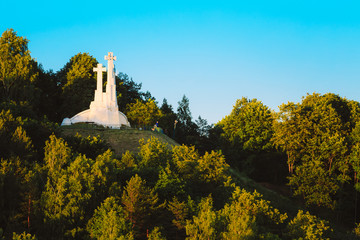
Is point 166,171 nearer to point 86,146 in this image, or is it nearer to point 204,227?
point 204,227

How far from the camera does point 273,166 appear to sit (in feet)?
217

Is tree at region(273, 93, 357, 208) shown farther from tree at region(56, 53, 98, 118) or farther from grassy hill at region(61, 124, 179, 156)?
tree at region(56, 53, 98, 118)

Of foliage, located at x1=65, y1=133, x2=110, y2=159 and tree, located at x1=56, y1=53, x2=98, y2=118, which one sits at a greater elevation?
tree, located at x1=56, y1=53, x2=98, y2=118

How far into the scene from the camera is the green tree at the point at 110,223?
2619 cm

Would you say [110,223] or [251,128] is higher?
[251,128]

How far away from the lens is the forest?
1134 inches

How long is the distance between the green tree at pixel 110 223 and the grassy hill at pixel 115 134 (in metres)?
23.0

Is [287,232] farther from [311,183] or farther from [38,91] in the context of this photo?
[38,91]

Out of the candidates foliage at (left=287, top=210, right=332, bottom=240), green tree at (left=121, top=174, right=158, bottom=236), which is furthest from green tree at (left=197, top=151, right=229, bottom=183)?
green tree at (left=121, top=174, right=158, bottom=236)

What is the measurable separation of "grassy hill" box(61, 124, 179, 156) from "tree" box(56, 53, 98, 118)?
12.1 metres

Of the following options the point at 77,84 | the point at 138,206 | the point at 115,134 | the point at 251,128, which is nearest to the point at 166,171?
the point at 138,206

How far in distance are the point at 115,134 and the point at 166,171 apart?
2071 cm

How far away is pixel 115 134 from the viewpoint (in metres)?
56.8

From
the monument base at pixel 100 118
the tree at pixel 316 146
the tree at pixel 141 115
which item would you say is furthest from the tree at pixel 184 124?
the tree at pixel 316 146
